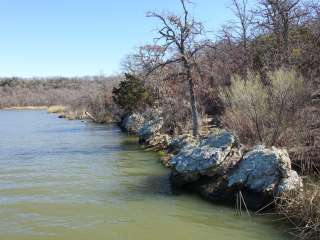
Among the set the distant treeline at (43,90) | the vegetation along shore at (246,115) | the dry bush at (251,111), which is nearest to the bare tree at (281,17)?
the vegetation along shore at (246,115)

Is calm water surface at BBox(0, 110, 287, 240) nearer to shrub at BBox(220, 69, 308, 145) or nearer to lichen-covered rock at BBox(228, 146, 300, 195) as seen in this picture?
lichen-covered rock at BBox(228, 146, 300, 195)

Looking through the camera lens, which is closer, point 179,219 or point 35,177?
point 179,219

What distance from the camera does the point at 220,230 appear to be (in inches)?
451

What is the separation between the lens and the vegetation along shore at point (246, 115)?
13055mm

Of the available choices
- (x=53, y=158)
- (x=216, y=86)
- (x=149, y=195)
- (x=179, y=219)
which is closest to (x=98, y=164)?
(x=53, y=158)

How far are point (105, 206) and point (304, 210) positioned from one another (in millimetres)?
5675

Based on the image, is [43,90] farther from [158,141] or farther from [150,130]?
[158,141]

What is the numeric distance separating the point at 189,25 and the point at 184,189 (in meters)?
11.4

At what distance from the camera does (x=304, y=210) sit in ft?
36.3

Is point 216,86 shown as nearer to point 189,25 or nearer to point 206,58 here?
point 206,58

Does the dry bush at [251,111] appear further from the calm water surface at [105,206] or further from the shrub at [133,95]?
the shrub at [133,95]

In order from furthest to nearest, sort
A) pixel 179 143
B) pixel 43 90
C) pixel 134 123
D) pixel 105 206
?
pixel 43 90 → pixel 134 123 → pixel 179 143 → pixel 105 206

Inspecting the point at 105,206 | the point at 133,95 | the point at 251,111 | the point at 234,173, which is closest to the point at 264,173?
the point at 234,173

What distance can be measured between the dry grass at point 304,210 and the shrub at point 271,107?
14.3ft
